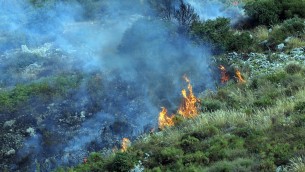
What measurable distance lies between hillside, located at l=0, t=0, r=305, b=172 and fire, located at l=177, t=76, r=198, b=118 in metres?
0.05

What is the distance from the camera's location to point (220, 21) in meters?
16.7

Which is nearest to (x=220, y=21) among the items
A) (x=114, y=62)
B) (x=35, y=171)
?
(x=114, y=62)

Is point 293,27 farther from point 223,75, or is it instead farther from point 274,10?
point 223,75

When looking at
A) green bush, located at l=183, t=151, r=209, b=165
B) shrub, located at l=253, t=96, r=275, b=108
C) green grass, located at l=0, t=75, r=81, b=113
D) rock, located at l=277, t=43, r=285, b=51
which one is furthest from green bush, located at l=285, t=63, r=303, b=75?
green grass, located at l=0, t=75, r=81, b=113

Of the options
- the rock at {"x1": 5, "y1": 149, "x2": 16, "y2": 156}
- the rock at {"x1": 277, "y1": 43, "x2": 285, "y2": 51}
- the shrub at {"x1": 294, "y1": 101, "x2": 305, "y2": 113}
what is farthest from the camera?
the rock at {"x1": 277, "y1": 43, "x2": 285, "y2": 51}

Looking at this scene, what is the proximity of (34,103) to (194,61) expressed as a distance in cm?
556

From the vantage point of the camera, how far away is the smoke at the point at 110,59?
11.2 meters

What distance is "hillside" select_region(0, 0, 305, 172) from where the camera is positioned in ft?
26.8

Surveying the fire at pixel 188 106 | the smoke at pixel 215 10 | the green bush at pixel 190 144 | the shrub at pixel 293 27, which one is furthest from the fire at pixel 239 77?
the smoke at pixel 215 10

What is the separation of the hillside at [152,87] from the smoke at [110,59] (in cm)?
4

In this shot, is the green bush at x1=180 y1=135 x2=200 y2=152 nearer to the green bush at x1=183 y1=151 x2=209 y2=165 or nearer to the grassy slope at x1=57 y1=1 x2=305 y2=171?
the grassy slope at x1=57 y1=1 x2=305 y2=171

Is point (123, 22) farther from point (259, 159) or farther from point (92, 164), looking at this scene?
point (259, 159)

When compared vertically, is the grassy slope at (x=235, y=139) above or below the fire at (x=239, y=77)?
below

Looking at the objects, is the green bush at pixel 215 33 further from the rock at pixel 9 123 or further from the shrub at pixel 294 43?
the rock at pixel 9 123
